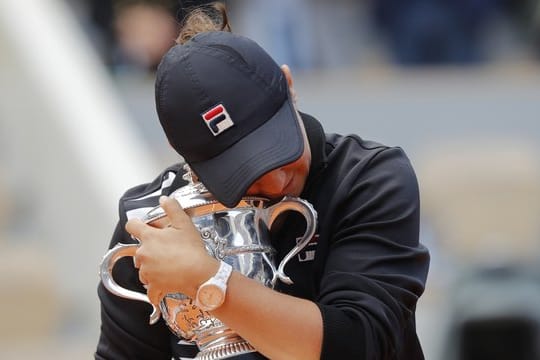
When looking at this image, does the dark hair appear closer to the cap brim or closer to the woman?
the woman

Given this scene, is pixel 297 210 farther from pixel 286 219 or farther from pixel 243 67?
pixel 243 67

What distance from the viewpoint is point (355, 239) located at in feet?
6.25

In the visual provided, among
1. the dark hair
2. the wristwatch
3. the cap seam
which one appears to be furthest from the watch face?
the dark hair

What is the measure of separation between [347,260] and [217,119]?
0.97 ft

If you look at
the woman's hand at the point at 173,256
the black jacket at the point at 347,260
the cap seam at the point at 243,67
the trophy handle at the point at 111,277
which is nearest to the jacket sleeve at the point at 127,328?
the black jacket at the point at 347,260

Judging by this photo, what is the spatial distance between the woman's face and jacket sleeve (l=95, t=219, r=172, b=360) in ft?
0.92

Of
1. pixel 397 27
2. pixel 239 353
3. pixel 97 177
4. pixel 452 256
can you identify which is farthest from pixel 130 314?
pixel 397 27

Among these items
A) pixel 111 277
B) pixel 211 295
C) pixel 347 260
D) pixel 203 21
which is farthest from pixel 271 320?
pixel 203 21

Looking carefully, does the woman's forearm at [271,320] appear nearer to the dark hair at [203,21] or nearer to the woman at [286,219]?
the woman at [286,219]

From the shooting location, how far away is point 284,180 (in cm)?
185

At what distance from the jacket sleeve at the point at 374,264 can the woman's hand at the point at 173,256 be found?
0.61 feet

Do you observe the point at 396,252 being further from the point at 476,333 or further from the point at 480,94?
the point at 480,94

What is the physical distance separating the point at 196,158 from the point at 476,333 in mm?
3484

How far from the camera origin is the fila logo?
5.82 feet
